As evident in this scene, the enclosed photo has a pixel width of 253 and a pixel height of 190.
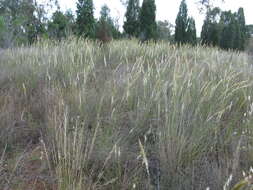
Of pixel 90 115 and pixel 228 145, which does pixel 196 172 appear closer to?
pixel 228 145

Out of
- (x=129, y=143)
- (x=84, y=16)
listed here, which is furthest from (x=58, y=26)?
(x=129, y=143)

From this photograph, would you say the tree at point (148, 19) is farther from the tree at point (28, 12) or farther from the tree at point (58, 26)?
the tree at point (28, 12)

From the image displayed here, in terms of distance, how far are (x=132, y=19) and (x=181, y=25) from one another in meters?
2.71

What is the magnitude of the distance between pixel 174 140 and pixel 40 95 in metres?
1.33

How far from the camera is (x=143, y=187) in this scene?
1.22 metres

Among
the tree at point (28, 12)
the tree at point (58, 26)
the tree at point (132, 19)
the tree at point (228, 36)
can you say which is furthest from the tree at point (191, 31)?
the tree at point (28, 12)

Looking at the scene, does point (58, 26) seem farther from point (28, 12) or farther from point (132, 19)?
point (132, 19)

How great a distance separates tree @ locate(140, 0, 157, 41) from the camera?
1361cm

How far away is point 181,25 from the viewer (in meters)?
13.9

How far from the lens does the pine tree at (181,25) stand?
13531mm

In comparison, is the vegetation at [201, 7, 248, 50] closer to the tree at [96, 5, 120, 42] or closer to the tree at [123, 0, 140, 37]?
the tree at [123, 0, 140, 37]

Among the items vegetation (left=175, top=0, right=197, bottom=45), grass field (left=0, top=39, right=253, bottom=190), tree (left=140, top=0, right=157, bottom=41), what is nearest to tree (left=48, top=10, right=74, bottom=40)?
tree (left=140, top=0, right=157, bottom=41)

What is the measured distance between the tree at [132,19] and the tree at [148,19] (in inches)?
17.6

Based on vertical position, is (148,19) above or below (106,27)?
above
